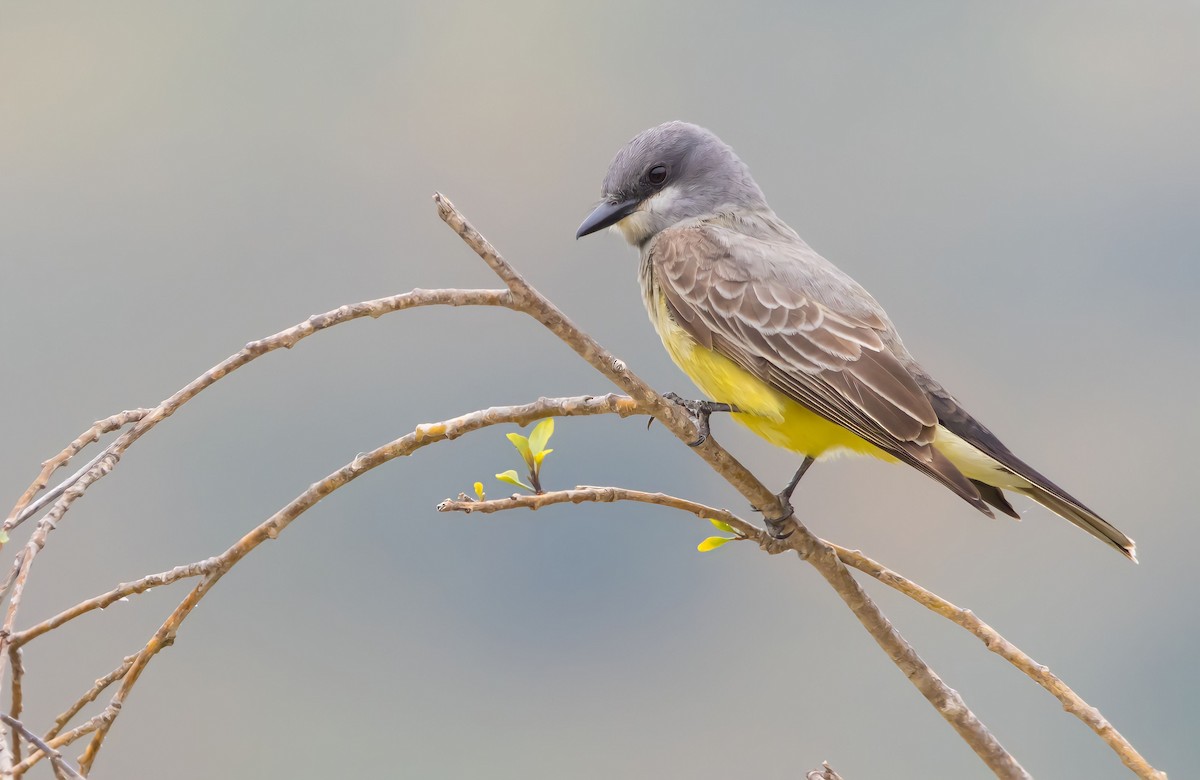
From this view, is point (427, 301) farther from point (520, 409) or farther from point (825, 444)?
point (825, 444)

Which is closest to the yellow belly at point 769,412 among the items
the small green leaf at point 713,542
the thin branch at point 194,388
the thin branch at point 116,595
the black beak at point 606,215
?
the black beak at point 606,215

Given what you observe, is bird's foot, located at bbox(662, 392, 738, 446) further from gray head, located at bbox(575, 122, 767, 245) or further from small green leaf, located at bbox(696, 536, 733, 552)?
gray head, located at bbox(575, 122, 767, 245)

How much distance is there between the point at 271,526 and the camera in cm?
146

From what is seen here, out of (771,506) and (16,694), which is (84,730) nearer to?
(16,694)

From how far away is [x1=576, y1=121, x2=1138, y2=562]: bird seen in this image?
2.25m

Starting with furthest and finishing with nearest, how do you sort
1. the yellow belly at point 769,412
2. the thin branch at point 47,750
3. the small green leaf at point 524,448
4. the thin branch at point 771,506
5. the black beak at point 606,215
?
the black beak at point 606,215 < the yellow belly at point 769,412 < the small green leaf at point 524,448 < the thin branch at point 771,506 < the thin branch at point 47,750

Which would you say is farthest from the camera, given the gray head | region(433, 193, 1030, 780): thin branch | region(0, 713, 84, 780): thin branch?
the gray head

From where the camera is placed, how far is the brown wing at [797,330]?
7.41 ft

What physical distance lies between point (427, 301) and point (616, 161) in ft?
5.08

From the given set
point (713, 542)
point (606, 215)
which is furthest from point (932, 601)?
point (606, 215)

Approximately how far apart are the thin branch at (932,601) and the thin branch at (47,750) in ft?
1.80

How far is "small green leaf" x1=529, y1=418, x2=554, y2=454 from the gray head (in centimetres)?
112

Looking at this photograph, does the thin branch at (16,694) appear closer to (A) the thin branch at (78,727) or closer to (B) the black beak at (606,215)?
(A) the thin branch at (78,727)

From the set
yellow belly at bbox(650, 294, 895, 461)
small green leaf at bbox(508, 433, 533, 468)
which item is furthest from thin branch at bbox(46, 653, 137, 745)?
yellow belly at bbox(650, 294, 895, 461)
